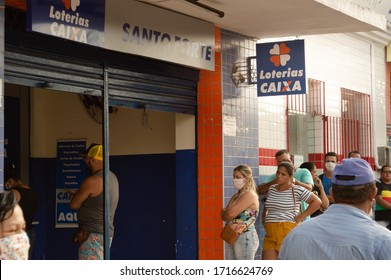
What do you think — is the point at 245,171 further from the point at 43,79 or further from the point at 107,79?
the point at 43,79

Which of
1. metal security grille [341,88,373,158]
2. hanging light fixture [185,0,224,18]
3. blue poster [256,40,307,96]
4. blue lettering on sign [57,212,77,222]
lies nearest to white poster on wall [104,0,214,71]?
hanging light fixture [185,0,224,18]

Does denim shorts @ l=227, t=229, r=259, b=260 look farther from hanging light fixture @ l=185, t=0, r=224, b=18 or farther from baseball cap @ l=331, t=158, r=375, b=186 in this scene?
baseball cap @ l=331, t=158, r=375, b=186

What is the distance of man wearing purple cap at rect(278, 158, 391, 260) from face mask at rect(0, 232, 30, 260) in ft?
7.33

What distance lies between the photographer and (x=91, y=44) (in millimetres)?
8797

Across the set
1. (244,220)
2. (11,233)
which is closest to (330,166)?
(244,220)

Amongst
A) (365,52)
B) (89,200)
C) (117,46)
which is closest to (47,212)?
(89,200)

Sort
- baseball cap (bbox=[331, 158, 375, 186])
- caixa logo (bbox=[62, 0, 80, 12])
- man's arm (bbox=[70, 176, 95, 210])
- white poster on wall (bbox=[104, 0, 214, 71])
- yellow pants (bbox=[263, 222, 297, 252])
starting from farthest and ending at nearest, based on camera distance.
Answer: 1. yellow pants (bbox=[263, 222, 297, 252])
2. white poster on wall (bbox=[104, 0, 214, 71])
3. man's arm (bbox=[70, 176, 95, 210])
4. caixa logo (bbox=[62, 0, 80, 12])
5. baseball cap (bbox=[331, 158, 375, 186])

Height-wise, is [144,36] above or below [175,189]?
above

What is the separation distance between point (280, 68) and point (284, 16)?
3.32ft

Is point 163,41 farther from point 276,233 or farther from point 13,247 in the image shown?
point 13,247

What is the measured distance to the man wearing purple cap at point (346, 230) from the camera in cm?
393

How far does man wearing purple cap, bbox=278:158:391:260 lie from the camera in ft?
12.9

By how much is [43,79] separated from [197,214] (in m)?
3.50

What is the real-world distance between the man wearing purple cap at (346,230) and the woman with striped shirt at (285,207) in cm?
558
